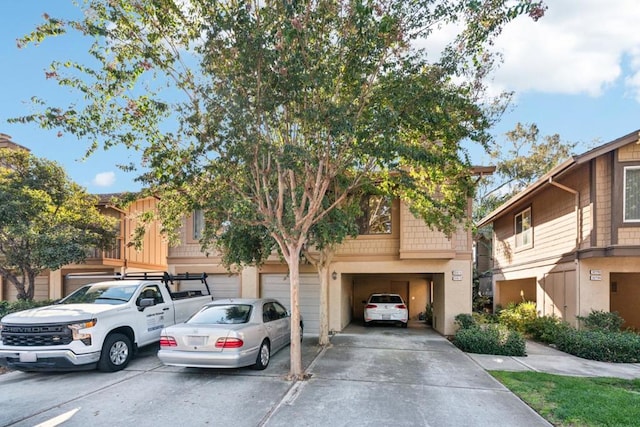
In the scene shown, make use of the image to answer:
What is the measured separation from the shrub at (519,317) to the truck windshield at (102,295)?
12.2 m

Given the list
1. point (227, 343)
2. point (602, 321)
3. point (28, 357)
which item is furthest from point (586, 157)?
point (28, 357)

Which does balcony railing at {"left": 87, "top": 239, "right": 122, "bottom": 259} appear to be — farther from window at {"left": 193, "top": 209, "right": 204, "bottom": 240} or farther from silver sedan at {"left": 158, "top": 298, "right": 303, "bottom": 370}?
silver sedan at {"left": 158, "top": 298, "right": 303, "bottom": 370}

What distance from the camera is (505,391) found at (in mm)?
6809

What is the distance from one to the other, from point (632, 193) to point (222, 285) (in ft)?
44.2

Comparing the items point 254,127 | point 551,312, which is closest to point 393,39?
point 254,127

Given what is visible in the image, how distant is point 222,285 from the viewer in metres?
14.9

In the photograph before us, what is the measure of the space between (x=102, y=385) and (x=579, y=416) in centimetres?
780

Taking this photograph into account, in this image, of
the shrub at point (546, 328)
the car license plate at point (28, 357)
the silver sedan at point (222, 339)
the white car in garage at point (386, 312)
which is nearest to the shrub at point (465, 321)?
the shrub at point (546, 328)

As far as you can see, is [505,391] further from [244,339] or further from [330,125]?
[330,125]

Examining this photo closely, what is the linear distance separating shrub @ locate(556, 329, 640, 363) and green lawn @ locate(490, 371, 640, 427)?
2.30 meters

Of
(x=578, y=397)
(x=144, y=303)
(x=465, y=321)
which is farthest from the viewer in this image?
(x=465, y=321)

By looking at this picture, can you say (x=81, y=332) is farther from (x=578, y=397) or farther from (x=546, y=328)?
(x=546, y=328)

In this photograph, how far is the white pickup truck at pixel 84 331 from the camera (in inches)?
288

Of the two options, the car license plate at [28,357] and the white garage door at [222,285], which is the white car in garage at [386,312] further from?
the car license plate at [28,357]
